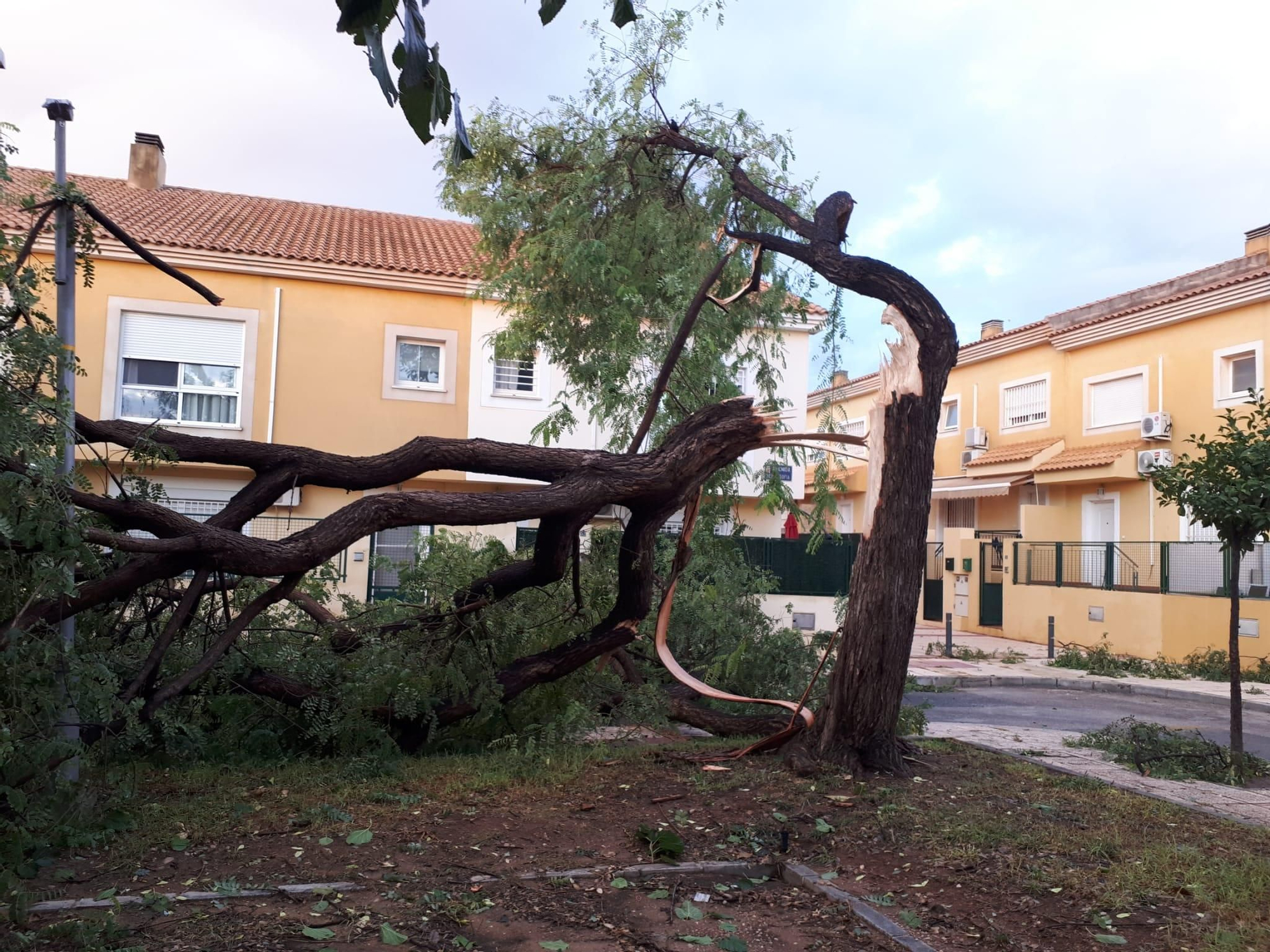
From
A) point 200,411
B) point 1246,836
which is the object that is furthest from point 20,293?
point 200,411

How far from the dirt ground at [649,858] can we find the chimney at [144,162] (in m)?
20.5

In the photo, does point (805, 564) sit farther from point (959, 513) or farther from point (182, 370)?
point (182, 370)

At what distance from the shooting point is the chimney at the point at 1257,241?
2167 cm

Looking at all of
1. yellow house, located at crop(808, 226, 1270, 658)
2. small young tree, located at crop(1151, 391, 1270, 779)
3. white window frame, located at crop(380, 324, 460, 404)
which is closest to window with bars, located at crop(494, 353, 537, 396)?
white window frame, located at crop(380, 324, 460, 404)

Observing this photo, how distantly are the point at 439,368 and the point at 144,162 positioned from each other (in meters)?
9.18

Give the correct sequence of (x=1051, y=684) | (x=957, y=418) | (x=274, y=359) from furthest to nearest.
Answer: (x=957, y=418) < (x=274, y=359) < (x=1051, y=684)

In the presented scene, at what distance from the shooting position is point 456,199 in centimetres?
1316

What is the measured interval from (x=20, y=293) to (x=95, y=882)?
2.62 metres

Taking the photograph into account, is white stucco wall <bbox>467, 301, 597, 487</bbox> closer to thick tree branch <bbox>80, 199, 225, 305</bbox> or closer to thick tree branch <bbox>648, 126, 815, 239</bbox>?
thick tree branch <bbox>648, 126, 815, 239</bbox>

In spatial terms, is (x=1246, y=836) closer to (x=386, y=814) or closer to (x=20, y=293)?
(x=386, y=814)

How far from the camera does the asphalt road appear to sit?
1103cm

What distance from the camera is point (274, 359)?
19.3m

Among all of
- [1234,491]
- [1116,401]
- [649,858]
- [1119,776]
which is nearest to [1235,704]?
[1119,776]

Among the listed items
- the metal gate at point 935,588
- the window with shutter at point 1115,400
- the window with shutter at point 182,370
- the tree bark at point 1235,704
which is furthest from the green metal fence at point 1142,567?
the window with shutter at point 182,370
